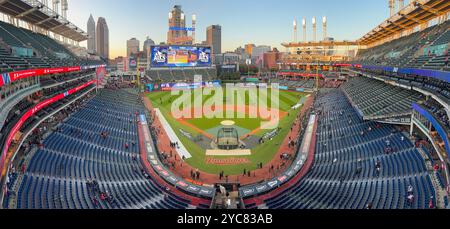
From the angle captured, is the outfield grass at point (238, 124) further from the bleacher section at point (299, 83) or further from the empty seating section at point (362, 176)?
the bleacher section at point (299, 83)

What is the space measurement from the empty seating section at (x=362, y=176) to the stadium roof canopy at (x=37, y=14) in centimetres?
3350

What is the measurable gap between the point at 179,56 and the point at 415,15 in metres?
68.9

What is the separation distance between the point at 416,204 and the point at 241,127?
3182cm

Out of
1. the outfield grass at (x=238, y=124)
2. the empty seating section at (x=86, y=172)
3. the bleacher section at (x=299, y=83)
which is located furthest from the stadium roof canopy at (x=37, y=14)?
the bleacher section at (x=299, y=83)

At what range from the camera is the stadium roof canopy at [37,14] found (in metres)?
35.0

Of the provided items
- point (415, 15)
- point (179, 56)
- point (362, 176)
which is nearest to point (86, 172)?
point (362, 176)

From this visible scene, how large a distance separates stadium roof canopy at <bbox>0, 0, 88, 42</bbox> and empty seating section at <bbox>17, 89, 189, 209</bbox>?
13207 millimetres

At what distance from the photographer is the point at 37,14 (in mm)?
40781

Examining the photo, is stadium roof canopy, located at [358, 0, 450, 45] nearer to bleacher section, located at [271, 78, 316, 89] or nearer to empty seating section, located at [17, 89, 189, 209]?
bleacher section, located at [271, 78, 316, 89]

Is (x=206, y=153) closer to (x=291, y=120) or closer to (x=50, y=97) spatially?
(x=50, y=97)

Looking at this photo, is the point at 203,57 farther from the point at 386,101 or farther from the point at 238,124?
the point at 386,101

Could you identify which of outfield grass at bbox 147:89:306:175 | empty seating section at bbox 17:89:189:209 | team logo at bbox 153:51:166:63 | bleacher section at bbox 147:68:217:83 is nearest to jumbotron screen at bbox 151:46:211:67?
team logo at bbox 153:51:166:63

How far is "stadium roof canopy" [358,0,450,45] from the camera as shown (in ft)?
128
